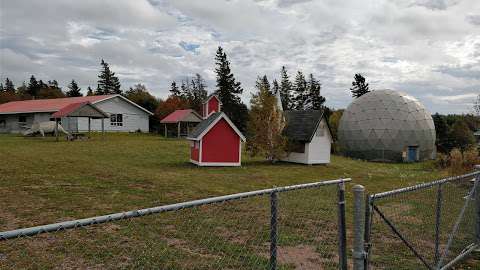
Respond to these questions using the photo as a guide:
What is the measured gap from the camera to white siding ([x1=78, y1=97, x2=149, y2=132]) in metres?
44.1

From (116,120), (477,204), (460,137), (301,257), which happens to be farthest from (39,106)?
(460,137)

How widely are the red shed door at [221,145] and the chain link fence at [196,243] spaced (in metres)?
12.1

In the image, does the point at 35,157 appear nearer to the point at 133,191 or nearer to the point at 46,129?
the point at 133,191

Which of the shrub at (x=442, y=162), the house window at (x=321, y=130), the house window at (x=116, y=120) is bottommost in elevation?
the shrub at (x=442, y=162)

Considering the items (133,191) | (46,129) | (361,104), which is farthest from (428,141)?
(46,129)

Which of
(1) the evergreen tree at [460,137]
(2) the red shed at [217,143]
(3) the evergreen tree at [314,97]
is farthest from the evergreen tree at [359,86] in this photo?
(2) the red shed at [217,143]

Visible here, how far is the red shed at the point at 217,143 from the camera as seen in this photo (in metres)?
21.3

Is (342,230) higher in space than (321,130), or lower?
lower

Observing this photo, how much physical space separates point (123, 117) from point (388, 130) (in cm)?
2969

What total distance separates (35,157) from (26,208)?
1246 cm

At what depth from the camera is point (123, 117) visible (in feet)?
153

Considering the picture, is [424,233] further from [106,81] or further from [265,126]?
[106,81]

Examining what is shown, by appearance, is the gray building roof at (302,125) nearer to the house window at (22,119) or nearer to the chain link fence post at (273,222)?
the chain link fence post at (273,222)

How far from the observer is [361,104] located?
39562 mm
